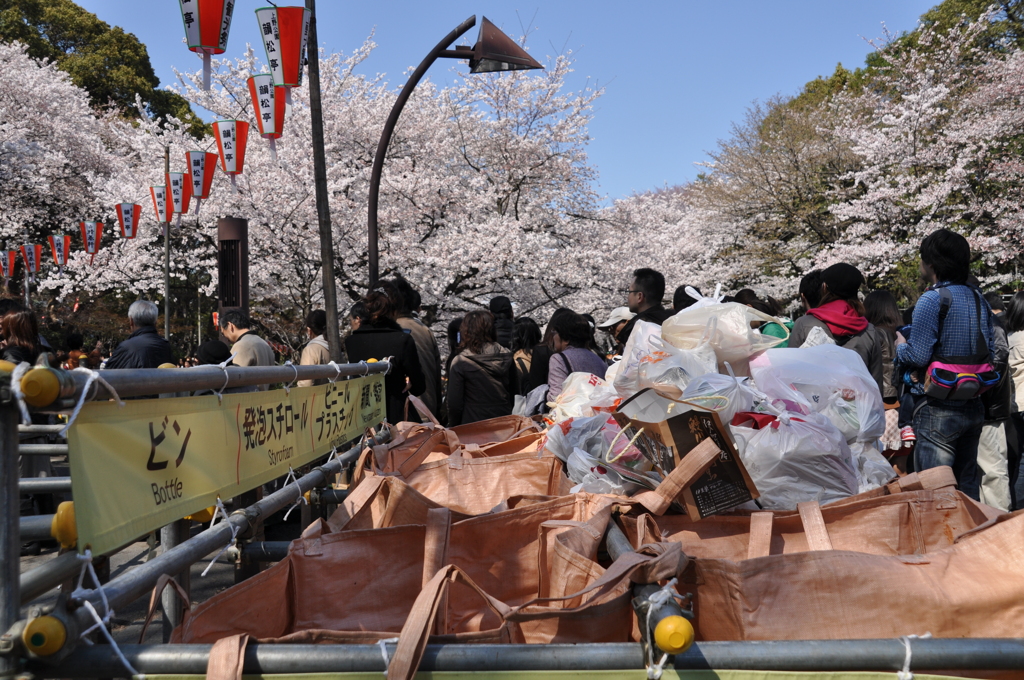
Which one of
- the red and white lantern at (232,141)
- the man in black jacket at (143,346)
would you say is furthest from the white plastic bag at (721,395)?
the red and white lantern at (232,141)

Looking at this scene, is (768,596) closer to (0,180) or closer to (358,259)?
(358,259)

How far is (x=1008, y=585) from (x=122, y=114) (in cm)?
3622

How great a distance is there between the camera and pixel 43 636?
3.12 feet

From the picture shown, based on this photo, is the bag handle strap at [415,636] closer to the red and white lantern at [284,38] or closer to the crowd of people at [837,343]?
the crowd of people at [837,343]

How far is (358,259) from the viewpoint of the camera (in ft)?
52.9

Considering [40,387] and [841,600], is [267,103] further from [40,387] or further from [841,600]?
[841,600]

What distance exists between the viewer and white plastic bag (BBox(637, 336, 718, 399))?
6.08 feet

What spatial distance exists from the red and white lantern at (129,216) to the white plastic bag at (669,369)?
17.7 metres

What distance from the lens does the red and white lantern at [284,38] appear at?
26.3ft

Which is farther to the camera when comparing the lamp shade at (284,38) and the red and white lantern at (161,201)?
the red and white lantern at (161,201)

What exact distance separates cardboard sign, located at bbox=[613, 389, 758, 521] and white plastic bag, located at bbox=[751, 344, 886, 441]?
2.10 ft

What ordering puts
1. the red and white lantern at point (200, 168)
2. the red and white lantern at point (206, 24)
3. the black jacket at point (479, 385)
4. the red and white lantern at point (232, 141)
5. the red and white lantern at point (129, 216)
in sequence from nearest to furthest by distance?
the black jacket at point (479, 385) → the red and white lantern at point (206, 24) → the red and white lantern at point (232, 141) → the red and white lantern at point (200, 168) → the red and white lantern at point (129, 216)

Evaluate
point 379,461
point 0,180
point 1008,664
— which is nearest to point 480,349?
point 379,461

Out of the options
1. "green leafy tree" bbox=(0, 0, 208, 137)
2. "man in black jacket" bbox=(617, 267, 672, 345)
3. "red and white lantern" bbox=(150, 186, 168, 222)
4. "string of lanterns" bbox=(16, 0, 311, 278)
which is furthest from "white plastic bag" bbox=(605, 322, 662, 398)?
"green leafy tree" bbox=(0, 0, 208, 137)
